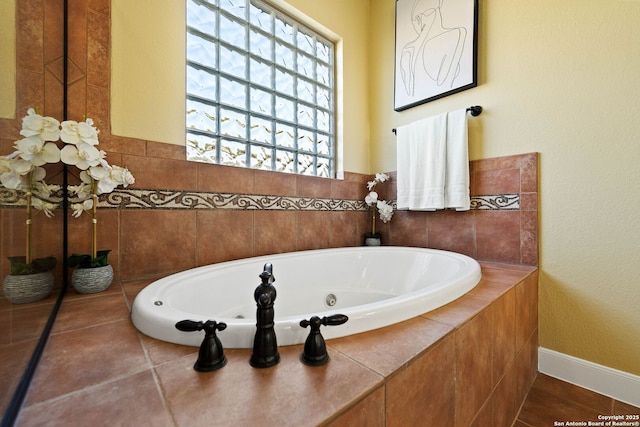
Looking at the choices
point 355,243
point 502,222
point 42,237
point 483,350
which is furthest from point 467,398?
point 42,237

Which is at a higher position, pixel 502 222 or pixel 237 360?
pixel 502 222

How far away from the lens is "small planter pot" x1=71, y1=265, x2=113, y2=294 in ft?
2.96

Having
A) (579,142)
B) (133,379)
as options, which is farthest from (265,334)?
(579,142)

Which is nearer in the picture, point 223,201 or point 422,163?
point 223,201

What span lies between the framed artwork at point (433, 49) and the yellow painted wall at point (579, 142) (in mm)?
93

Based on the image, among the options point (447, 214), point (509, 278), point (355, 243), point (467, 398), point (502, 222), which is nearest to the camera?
point (467, 398)

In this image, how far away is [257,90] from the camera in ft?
5.25

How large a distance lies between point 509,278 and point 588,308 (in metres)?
0.45

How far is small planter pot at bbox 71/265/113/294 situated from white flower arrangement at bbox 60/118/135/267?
0.10 ft

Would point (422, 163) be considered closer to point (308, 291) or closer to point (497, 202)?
point (497, 202)

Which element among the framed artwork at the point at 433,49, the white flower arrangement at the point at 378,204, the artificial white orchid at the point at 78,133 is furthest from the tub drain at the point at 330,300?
the framed artwork at the point at 433,49

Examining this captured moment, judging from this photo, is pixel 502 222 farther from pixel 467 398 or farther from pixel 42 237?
pixel 42 237

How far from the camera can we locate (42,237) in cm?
90

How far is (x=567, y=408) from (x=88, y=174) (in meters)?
2.10
